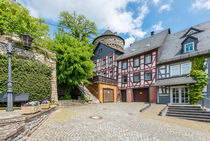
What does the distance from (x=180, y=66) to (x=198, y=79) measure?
2349 mm

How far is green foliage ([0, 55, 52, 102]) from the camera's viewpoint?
700 centimetres

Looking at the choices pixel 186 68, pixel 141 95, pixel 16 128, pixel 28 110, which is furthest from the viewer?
pixel 141 95

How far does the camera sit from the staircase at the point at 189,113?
8117 mm

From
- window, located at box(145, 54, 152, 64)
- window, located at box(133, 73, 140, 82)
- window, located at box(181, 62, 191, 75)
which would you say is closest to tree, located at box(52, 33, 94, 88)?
window, located at box(133, 73, 140, 82)

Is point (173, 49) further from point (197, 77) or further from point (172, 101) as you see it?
point (172, 101)

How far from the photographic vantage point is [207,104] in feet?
33.6

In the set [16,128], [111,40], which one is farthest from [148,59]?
[16,128]

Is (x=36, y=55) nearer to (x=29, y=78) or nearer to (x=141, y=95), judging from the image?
(x=29, y=78)

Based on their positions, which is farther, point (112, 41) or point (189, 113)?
point (112, 41)

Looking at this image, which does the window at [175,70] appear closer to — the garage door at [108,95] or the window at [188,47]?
the window at [188,47]

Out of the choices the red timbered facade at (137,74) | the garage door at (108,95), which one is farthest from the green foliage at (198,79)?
the garage door at (108,95)

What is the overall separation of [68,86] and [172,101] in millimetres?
12470

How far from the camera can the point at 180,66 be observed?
12492 millimetres

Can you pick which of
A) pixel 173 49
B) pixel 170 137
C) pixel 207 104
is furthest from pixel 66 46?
pixel 207 104
